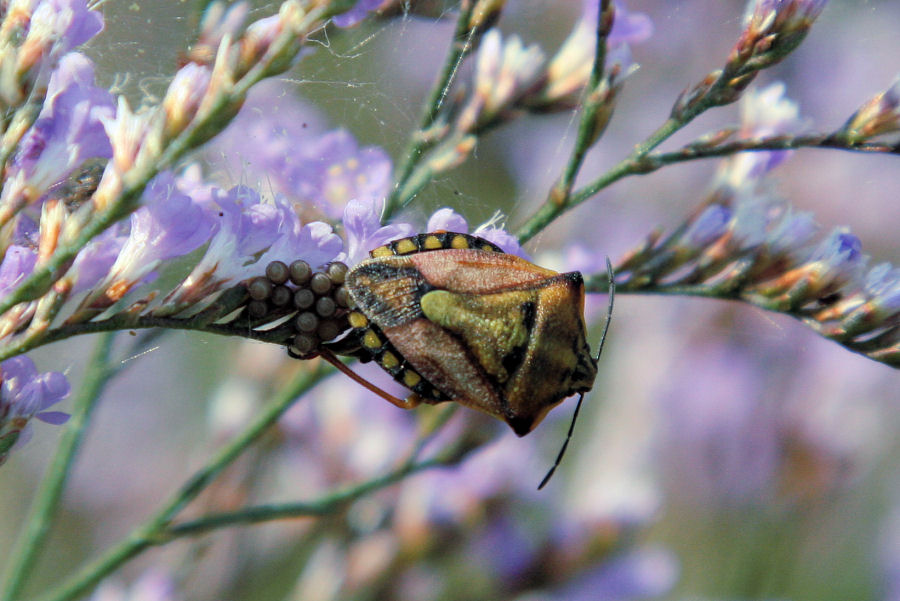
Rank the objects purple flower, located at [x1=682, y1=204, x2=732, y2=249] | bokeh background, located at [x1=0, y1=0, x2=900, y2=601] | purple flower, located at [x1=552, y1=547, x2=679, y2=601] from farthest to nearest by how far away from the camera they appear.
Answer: purple flower, located at [x1=552, y1=547, x2=679, y2=601], bokeh background, located at [x1=0, y1=0, x2=900, y2=601], purple flower, located at [x1=682, y1=204, x2=732, y2=249]

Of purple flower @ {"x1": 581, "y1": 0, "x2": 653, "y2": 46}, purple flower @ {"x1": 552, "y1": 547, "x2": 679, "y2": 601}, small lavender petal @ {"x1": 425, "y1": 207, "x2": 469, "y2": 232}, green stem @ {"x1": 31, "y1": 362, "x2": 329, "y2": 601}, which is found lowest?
purple flower @ {"x1": 552, "y1": 547, "x2": 679, "y2": 601}

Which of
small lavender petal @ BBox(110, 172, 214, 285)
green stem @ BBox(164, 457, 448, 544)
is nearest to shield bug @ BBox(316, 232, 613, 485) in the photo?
small lavender petal @ BBox(110, 172, 214, 285)

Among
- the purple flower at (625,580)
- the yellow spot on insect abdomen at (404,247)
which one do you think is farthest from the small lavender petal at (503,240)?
the purple flower at (625,580)

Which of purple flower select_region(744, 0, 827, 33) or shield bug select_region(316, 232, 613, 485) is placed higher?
purple flower select_region(744, 0, 827, 33)

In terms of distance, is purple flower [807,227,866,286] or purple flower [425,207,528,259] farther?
purple flower [807,227,866,286]

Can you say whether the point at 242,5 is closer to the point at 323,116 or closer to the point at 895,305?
the point at 323,116

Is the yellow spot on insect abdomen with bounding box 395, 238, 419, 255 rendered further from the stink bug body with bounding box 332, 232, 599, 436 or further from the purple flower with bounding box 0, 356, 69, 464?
the purple flower with bounding box 0, 356, 69, 464
